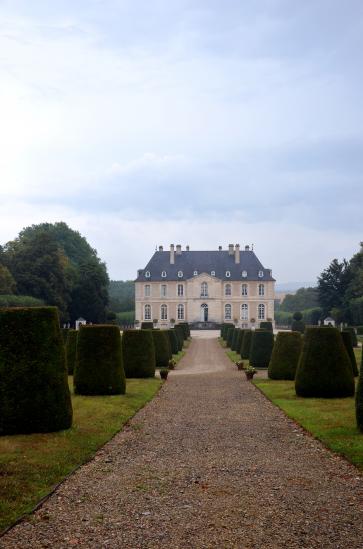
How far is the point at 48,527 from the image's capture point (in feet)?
18.3

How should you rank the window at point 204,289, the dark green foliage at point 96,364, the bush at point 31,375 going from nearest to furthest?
the bush at point 31,375
the dark green foliage at point 96,364
the window at point 204,289

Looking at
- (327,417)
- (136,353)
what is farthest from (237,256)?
(327,417)

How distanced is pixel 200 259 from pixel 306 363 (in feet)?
226

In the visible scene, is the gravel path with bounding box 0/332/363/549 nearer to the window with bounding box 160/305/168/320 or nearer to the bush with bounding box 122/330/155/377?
the bush with bounding box 122/330/155/377

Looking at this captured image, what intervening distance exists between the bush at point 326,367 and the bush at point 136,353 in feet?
22.8

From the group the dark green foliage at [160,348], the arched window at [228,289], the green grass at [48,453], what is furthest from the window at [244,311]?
the green grass at [48,453]

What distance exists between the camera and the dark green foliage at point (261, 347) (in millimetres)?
26094

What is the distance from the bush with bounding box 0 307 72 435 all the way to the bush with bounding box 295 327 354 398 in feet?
21.7

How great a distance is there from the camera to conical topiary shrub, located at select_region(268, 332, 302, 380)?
64.3 ft

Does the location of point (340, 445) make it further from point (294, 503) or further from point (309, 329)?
point (309, 329)

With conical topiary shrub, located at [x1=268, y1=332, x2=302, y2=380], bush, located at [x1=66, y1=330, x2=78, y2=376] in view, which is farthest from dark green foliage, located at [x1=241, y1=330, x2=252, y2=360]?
bush, located at [x1=66, y1=330, x2=78, y2=376]

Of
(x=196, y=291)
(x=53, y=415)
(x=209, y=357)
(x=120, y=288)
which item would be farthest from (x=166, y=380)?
(x=120, y=288)

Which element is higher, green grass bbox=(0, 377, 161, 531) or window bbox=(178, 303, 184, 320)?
window bbox=(178, 303, 184, 320)

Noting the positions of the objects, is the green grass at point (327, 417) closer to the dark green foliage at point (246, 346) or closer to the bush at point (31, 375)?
the bush at point (31, 375)
